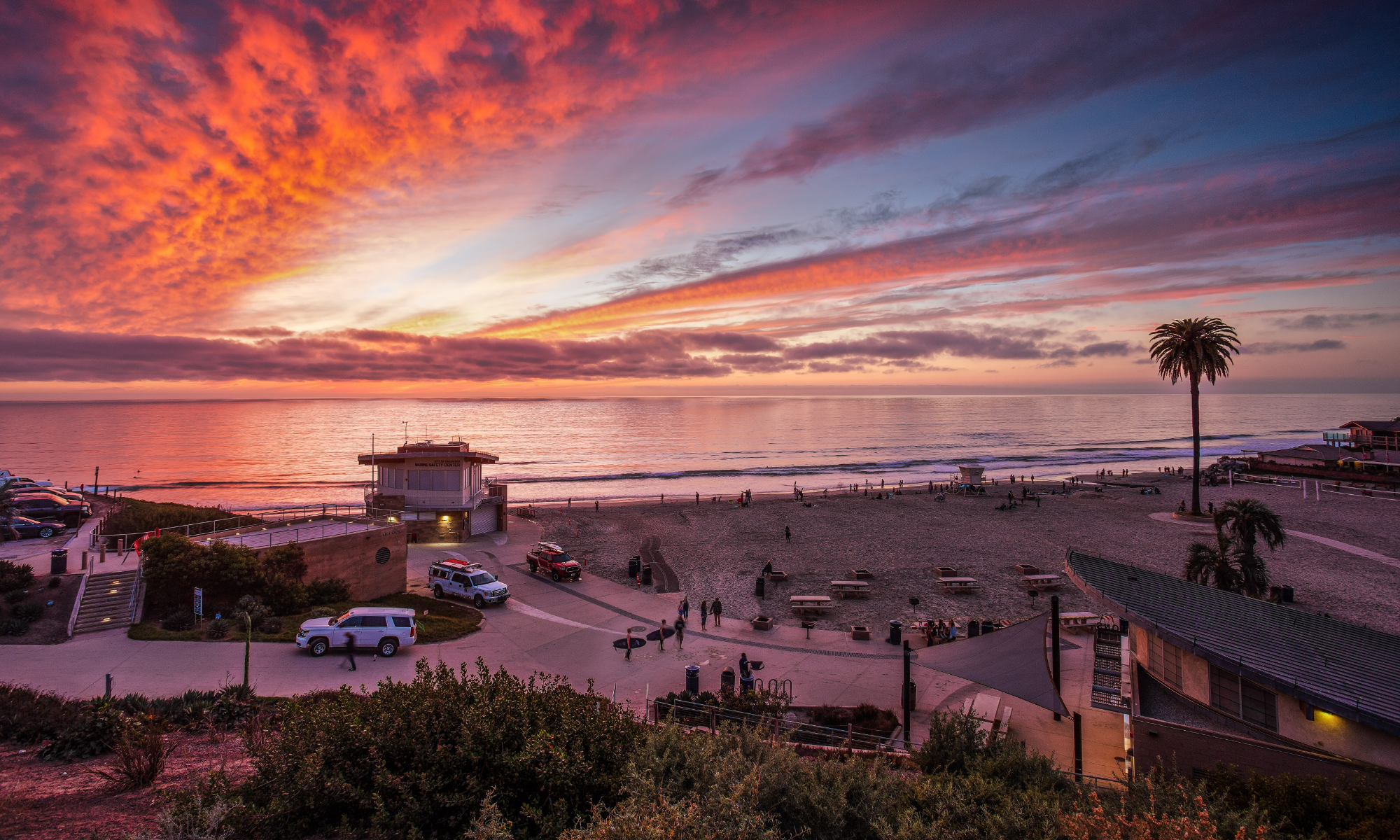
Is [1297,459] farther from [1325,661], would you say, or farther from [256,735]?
[256,735]

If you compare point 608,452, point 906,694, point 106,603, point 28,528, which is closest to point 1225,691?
point 906,694

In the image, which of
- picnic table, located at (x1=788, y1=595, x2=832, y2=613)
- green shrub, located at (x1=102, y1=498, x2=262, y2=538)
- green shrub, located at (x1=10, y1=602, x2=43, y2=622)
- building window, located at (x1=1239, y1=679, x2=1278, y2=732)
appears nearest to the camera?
building window, located at (x1=1239, y1=679, x2=1278, y2=732)

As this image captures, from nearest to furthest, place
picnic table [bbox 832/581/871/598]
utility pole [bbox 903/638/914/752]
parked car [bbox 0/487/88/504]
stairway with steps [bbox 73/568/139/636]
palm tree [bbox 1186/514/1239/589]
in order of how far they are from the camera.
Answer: utility pole [bbox 903/638/914/752] < stairway with steps [bbox 73/568/139/636] < palm tree [bbox 1186/514/1239/589] < picnic table [bbox 832/581/871/598] < parked car [bbox 0/487/88/504]

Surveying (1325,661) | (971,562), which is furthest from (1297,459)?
(1325,661)

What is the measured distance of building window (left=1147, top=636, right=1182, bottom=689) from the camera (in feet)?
36.0

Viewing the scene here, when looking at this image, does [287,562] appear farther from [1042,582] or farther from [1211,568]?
[1211,568]

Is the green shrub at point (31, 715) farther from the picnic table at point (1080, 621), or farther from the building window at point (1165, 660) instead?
the picnic table at point (1080, 621)

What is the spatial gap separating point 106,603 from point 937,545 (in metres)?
39.3

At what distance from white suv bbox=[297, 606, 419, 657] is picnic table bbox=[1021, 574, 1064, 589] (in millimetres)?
26817

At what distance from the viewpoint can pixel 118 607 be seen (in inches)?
760

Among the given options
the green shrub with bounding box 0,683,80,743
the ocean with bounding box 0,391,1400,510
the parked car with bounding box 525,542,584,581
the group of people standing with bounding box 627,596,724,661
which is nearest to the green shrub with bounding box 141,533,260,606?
the green shrub with bounding box 0,683,80,743

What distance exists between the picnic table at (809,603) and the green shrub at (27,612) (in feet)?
82.7

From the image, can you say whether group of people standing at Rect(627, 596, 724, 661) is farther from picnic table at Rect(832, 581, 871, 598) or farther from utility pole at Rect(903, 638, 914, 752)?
utility pole at Rect(903, 638, 914, 752)

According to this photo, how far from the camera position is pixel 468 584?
967 inches
